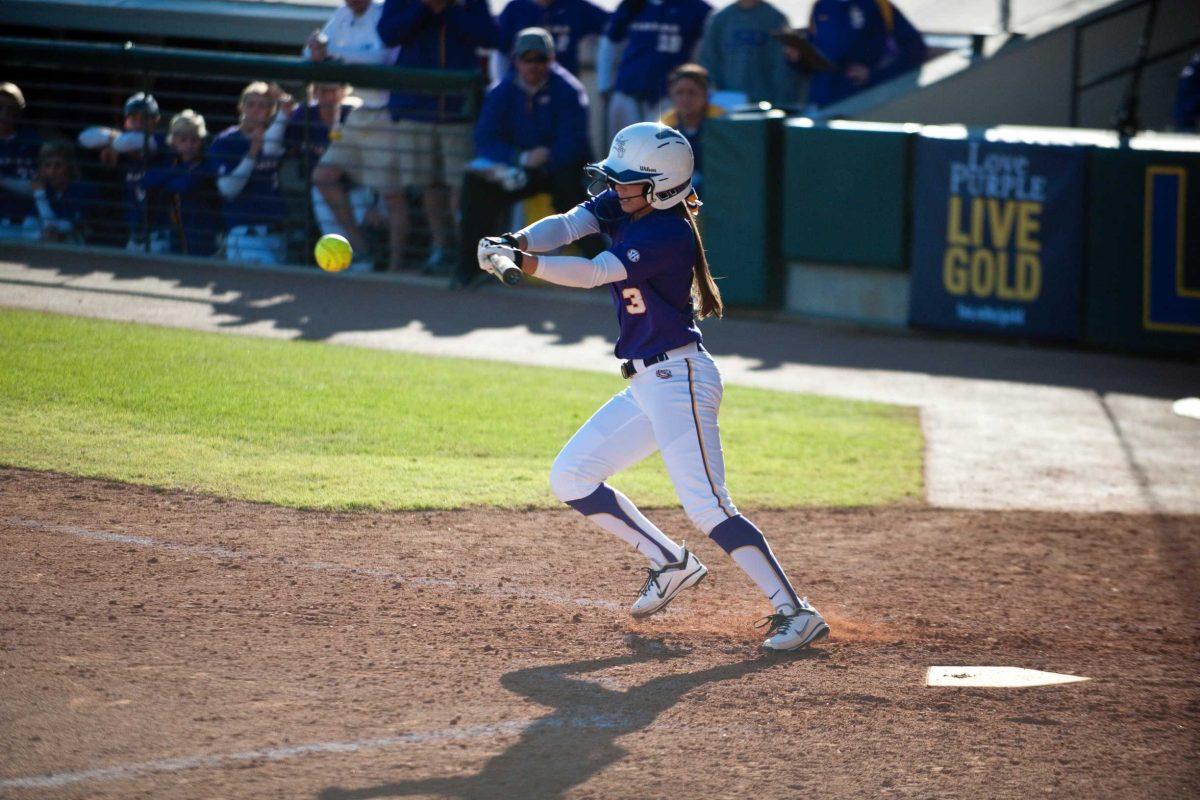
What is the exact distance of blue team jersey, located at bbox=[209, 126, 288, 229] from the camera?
1323cm

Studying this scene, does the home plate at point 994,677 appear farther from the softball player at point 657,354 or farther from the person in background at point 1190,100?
the person in background at point 1190,100

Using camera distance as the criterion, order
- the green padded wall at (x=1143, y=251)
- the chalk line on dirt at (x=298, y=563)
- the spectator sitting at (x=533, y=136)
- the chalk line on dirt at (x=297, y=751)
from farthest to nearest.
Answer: the spectator sitting at (x=533, y=136) < the green padded wall at (x=1143, y=251) < the chalk line on dirt at (x=298, y=563) < the chalk line on dirt at (x=297, y=751)

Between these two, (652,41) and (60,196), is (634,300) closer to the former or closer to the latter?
(652,41)

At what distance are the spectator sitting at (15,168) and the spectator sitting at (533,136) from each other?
4596mm

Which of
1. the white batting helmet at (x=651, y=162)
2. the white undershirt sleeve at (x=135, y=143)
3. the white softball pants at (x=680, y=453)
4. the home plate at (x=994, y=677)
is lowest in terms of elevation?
the home plate at (x=994, y=677)

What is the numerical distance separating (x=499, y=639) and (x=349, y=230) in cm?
822

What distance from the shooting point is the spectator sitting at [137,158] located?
13688 millimetres

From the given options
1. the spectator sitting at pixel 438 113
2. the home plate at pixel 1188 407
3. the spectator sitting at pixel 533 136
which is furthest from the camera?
the spectator sitting at pixel 438 113

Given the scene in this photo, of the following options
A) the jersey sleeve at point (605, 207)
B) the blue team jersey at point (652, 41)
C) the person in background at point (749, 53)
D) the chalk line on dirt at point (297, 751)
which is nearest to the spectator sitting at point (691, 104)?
the blue team jersey at point (652, 41)

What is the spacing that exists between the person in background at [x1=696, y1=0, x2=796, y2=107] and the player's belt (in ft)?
26.8

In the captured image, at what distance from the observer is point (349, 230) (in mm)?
13227

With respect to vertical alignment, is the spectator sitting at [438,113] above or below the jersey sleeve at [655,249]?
above

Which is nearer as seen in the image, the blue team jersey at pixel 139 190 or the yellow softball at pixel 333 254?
the yellow softball at pixel 333 254

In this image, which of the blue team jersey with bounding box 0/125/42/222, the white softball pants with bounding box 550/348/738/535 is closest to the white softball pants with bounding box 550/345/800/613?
the white softball pants with bounding box 550/348/738/535
